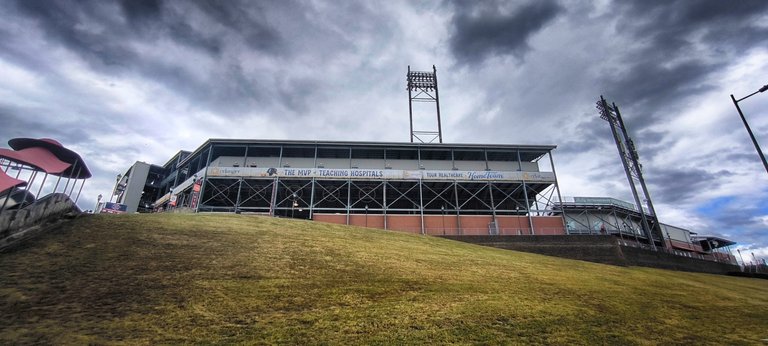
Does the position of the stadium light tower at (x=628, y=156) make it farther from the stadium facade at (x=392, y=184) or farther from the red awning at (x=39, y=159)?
the red awning at (x=39, y=159)

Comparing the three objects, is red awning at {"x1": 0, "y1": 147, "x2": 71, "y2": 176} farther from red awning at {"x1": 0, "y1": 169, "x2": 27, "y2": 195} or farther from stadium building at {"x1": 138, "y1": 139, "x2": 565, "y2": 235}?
stadium building at {"x1": 138, "y1": 139, "x2": 565, "y2": 235}

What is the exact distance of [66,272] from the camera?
28.9 ft

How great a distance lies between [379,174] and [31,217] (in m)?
29.8

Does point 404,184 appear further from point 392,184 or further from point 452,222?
point 452,222

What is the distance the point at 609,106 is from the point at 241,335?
5663 cm


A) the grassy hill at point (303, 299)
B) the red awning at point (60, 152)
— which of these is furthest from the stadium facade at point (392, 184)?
the grassy hill at point (303, 299)

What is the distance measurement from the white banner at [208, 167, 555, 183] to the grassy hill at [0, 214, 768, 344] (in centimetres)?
2431

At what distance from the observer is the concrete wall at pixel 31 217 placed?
34.6ft

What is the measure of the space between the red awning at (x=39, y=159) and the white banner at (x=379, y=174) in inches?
935

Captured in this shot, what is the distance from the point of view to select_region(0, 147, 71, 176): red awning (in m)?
12.1

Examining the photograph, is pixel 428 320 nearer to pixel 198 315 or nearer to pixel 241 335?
pixel 241 335

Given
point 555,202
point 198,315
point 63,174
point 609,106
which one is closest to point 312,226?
point 63,174

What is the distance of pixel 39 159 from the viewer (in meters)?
13.4

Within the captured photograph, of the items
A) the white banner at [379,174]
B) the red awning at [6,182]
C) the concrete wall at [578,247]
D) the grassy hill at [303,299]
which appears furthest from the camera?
the white banner at [379,174]
